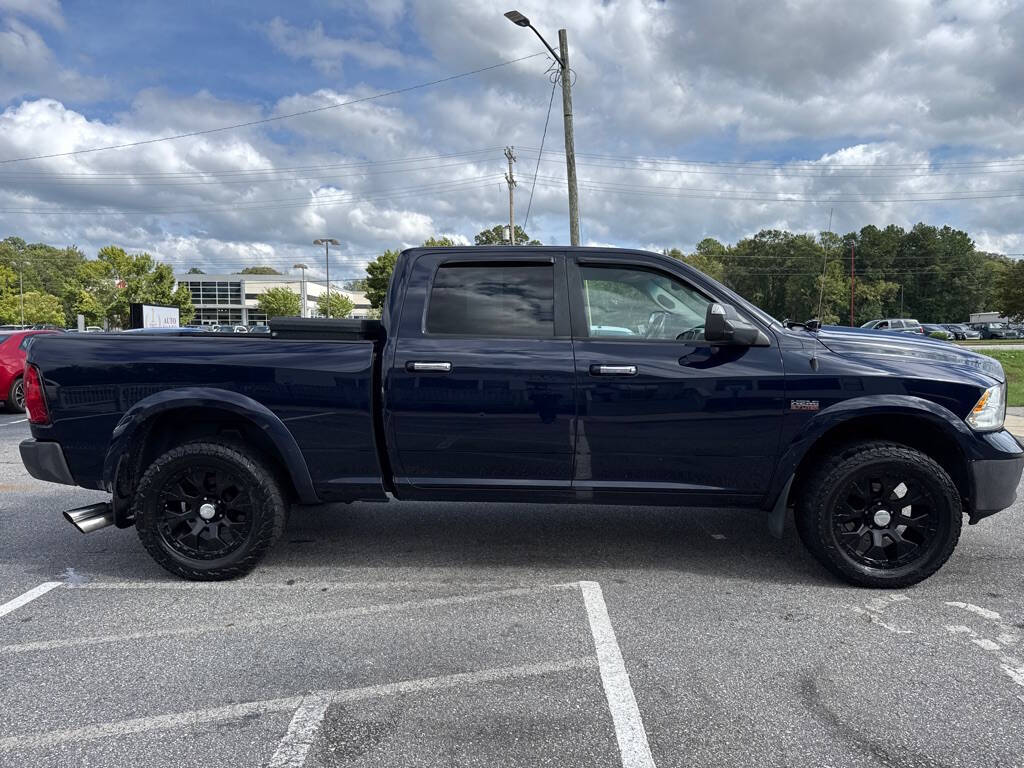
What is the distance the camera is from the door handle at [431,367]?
3.50 meters

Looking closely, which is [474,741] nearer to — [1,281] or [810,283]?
[1,281]

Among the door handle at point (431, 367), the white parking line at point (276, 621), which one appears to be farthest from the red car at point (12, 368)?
the door handle at point (431, 367)

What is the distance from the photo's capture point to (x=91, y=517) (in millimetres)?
3713

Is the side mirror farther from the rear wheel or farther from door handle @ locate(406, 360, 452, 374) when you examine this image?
the rear wheel

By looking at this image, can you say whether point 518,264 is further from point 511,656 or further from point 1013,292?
point 1013,292

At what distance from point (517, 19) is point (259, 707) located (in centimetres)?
1523

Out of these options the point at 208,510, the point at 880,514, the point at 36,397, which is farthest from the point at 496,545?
the point at 36,397

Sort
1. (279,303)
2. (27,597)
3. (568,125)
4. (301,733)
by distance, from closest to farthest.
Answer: (301,733)
(27,597)
(568,125)
(279,303)

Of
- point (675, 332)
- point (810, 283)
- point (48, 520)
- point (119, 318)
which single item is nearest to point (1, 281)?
point (119, 318)

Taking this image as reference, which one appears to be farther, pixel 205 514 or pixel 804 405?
pixel 205 514

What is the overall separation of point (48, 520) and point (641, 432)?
15.2 feet

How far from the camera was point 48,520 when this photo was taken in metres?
5.05

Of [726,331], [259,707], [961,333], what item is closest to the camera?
[259,707]

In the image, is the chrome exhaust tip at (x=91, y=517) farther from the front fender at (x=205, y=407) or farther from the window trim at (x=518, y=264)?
the window trim at (x=518, y=264)
